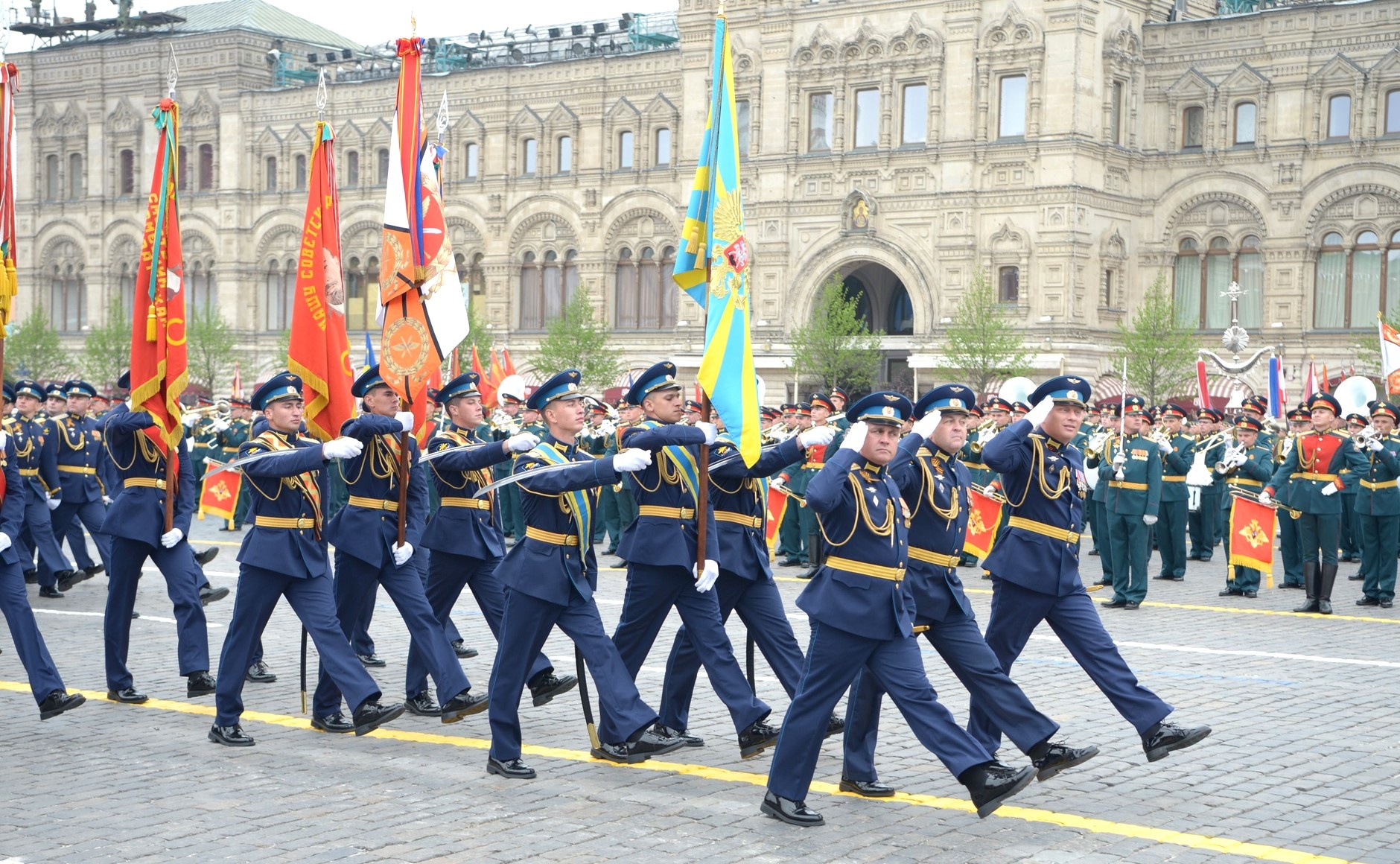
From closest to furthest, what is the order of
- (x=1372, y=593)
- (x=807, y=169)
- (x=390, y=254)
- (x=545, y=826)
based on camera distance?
(x=545, y=826)
(x=390, y=254)
(x=1372, y=593)
(x=807, y=169)

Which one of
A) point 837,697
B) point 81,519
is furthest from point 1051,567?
point 81,519

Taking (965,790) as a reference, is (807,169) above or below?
above

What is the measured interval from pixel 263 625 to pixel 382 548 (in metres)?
0.76

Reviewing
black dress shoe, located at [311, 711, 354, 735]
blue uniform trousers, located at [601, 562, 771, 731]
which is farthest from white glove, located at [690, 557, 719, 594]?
black dress shoe, located at [311, 711, 354, 735]

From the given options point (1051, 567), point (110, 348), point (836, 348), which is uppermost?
point (836, 348)

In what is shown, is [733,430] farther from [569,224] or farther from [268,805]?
[569,224]

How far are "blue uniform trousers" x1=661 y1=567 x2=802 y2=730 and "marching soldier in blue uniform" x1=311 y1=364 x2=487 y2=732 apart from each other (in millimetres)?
942

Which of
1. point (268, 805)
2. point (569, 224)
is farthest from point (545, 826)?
point (569, 224)

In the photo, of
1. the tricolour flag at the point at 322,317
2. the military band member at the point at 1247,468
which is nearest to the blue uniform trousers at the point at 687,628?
the tricolour flag at the point at 322,317

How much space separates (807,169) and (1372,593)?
26.2 metres

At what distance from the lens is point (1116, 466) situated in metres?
15.2

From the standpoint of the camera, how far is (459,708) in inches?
333

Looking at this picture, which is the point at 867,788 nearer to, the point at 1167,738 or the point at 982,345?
the point at 1167,738

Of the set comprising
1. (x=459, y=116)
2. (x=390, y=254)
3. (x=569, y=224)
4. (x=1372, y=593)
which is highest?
(x=459, y=116)
